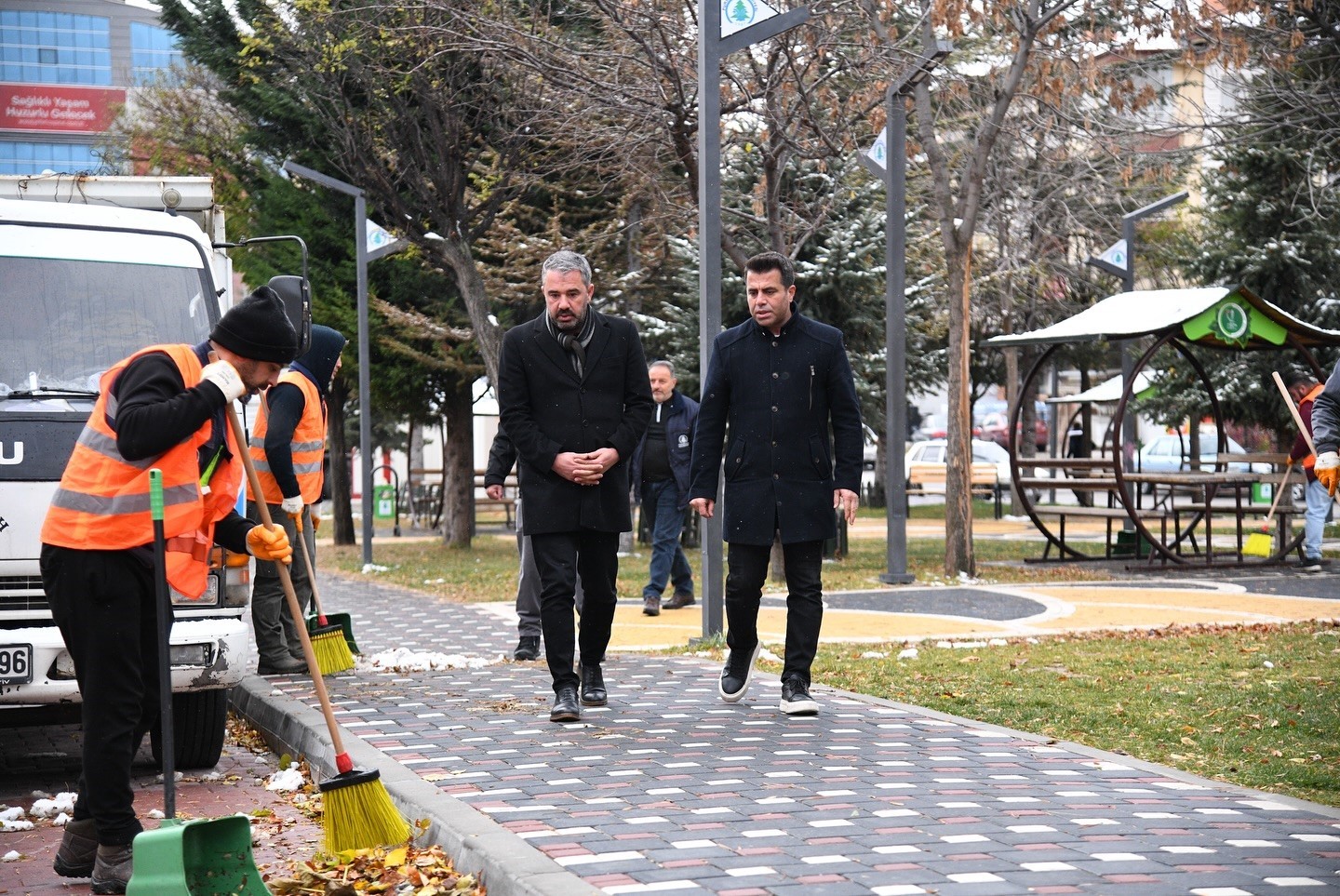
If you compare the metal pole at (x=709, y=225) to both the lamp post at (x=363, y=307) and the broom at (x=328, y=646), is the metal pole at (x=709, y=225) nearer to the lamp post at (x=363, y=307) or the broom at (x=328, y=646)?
the broom at (x=328, y=646)

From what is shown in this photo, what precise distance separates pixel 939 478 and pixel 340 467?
1869 centimetres

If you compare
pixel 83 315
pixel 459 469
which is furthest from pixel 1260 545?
pixel 83 315

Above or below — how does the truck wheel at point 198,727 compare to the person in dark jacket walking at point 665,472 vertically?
below

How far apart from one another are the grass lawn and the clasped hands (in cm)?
215

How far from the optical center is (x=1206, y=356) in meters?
29.0

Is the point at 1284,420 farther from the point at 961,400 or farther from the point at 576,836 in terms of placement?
the point at 576,836

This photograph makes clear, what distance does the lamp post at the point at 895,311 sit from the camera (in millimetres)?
15555

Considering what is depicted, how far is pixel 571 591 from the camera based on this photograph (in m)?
7.68

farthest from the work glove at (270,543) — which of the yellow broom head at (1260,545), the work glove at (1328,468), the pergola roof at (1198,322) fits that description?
the yellow broom head at (1260,545)

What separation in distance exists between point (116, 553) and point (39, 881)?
1.25 m

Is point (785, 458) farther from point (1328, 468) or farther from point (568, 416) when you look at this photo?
point (1328, 468)

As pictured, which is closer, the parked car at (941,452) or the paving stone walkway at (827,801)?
the paving stone walkway at (827,801)

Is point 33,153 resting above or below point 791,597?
above

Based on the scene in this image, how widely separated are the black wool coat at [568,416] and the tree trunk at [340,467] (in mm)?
17117
